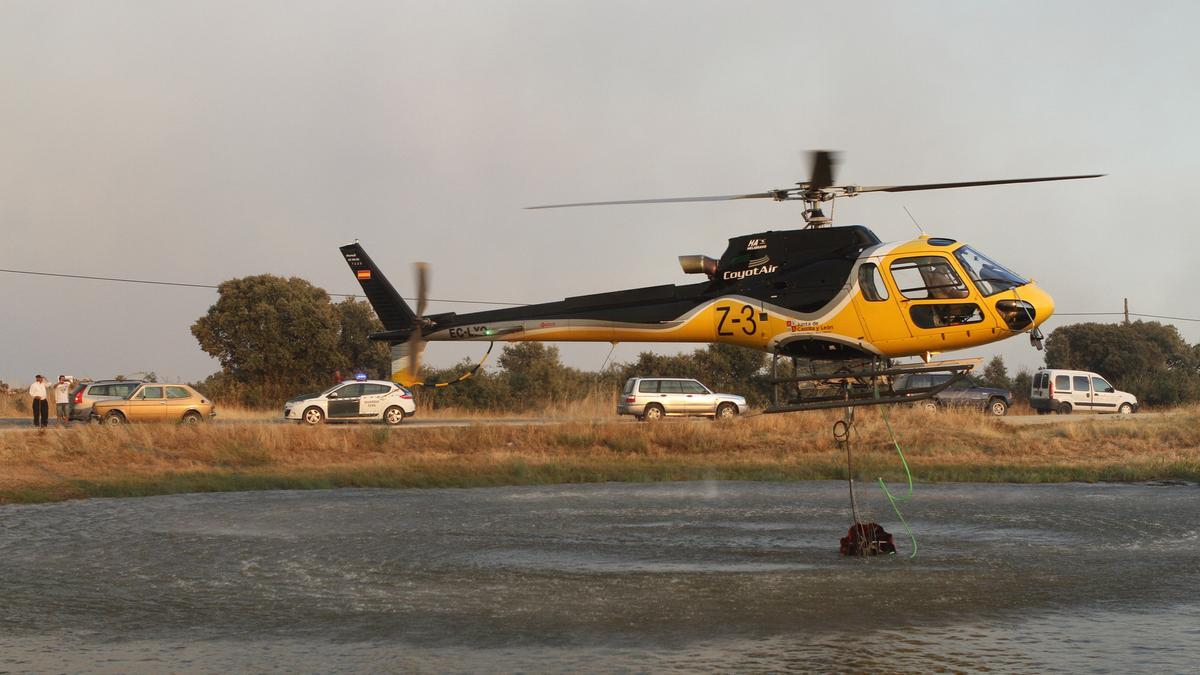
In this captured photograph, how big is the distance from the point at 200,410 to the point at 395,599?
29.0m

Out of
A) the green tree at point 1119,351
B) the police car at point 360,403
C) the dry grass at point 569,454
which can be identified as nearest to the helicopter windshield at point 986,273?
the dry grass at point 569,454

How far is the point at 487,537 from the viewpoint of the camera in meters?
17.0

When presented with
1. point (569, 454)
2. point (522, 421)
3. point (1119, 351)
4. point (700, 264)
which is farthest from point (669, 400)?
point (1119, 351)

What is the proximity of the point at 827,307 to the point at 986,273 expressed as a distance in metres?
2.30

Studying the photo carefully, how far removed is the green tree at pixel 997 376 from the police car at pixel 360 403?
3615cm

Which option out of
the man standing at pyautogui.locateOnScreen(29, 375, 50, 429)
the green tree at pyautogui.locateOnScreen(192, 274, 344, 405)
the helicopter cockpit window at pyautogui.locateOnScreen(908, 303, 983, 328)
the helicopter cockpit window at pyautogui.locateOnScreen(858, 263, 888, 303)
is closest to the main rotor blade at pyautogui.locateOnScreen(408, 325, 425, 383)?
the helicopter cockpit window at pyautogui.locateOnScreen(858, 263, 888, 303)

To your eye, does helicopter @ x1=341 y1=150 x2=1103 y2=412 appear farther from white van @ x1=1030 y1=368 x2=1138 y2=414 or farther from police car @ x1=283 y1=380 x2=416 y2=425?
white van @ x1=1030 y1=368 x2=1138 y2=414

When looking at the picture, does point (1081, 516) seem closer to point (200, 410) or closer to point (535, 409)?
point (200, 410)

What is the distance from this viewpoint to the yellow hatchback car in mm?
37688

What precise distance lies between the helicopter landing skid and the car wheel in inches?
968

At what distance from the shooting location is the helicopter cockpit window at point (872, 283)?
54.5 feet

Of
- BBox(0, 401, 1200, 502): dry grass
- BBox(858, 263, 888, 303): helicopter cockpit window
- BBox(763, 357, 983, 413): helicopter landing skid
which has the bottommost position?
BBox(0, 401, 1200, 502): dry grass

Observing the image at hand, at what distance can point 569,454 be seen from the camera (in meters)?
29.9

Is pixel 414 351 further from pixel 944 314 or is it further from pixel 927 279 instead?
pixel 944 314
